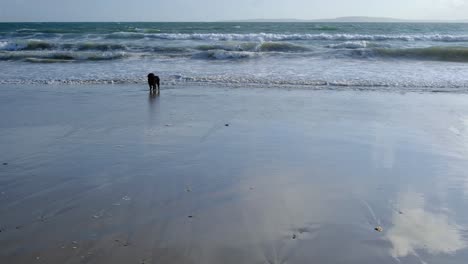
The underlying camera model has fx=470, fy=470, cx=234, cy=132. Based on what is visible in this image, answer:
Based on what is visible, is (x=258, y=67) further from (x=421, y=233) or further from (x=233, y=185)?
(x=421, y=233)

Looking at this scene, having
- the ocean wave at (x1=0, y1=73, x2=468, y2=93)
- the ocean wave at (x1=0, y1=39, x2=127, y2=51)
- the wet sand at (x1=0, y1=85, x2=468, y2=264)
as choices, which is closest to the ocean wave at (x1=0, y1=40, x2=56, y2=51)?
the ocean wave at (x1=0, y1=39, x2=127, y2=51)

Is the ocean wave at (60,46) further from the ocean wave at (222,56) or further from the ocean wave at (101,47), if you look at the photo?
the ocean wave at (222,56)

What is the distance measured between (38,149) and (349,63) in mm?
13892

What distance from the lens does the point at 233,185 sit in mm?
4793

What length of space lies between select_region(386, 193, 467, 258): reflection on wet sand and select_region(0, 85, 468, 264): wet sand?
0.05ft

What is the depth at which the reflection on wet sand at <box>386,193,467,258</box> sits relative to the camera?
3.48 m

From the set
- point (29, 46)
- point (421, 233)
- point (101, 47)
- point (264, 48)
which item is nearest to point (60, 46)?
point (29, 46)

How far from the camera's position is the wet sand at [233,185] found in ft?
11.4

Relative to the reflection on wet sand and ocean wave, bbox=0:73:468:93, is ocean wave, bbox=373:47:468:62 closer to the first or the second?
ocean wave, bbox=0:73:468:93

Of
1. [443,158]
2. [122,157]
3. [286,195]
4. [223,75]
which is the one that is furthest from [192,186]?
[223,75]

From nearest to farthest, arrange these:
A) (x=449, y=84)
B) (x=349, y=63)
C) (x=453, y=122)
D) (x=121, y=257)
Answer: (x=121, y=257), (x=453, y=122), (x=449, y=84), (x=349, y=63)

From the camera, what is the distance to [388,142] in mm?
6555

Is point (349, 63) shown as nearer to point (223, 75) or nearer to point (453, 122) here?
point (223, 75)

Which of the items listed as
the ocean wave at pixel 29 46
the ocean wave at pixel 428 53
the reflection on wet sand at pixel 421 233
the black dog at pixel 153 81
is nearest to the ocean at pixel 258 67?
the ocean wave at pixel 428 53
